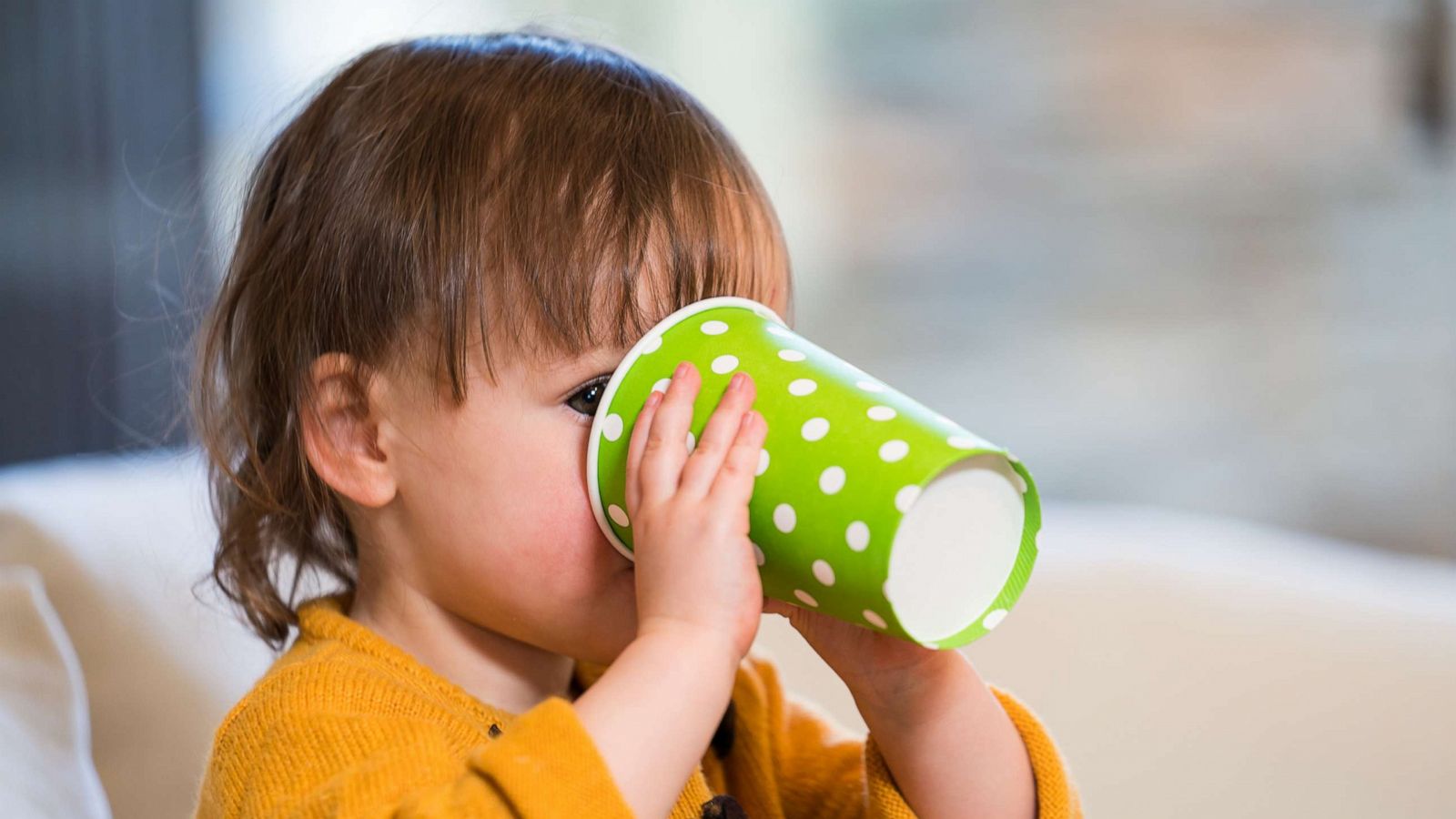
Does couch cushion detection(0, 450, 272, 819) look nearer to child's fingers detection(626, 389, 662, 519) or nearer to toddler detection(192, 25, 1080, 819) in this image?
toddler detection(192, 25, 1080, 819)

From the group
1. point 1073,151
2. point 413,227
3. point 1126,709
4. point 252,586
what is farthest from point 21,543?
point 1073,151

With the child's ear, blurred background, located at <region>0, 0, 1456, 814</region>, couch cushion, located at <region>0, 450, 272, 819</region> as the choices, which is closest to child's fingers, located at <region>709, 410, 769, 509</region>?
the child's ear

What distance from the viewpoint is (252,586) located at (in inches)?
39.7

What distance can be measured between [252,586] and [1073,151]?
1.43 meters

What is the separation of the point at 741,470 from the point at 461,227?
0.26 meters

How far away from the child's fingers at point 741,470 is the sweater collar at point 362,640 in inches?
11.5

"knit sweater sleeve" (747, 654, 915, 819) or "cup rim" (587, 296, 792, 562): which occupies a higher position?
"cup rim" (587, 296, 792, 562)

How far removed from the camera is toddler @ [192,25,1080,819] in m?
0.68

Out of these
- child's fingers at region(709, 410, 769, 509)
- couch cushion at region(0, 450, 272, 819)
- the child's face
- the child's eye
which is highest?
child's fingers at region(709, 410, 769, 509)

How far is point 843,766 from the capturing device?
1028 mm

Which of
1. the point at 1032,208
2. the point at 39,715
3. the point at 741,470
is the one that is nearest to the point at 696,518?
the point at 741,470

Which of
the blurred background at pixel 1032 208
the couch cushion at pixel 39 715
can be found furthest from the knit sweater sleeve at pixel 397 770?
the blurred background at pixel 1032 208

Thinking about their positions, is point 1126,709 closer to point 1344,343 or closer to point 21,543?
point 1344,343

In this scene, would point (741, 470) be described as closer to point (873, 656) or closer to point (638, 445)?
point (638, 445)
